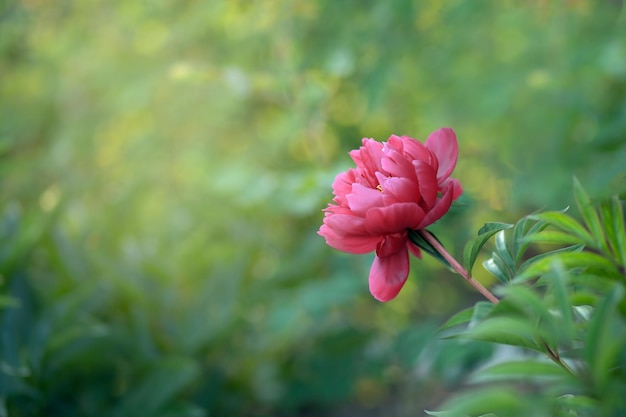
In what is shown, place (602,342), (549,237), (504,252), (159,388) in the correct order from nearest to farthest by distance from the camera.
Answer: (602,342) < (549,237) < (504,252) < (159,388)

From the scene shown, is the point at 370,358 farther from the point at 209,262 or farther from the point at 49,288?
the point at 49,288

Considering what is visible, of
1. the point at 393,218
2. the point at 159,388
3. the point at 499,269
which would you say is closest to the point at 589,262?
the point at 499,269

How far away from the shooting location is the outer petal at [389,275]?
790 mm

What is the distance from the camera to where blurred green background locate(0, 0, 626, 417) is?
178 centimetres

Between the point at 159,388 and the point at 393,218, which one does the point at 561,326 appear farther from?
the point at 159,388

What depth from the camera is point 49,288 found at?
6.36 feet

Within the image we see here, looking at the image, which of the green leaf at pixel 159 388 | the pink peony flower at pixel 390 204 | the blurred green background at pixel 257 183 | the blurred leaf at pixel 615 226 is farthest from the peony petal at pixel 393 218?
the green leaf at pixel 159 388

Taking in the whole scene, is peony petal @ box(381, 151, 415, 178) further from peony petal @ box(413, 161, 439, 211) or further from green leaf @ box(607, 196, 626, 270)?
green leaf @ box(607, 196, 626, 270)

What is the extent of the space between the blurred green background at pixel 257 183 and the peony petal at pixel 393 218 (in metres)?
0.85

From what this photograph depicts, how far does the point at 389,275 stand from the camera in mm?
797

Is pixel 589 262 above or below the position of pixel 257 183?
below

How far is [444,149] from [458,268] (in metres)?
Result: 0.17

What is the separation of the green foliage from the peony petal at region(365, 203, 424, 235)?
0.39 feet

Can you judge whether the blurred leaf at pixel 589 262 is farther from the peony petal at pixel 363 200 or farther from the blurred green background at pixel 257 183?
the blurred green background at pixel 257 183
